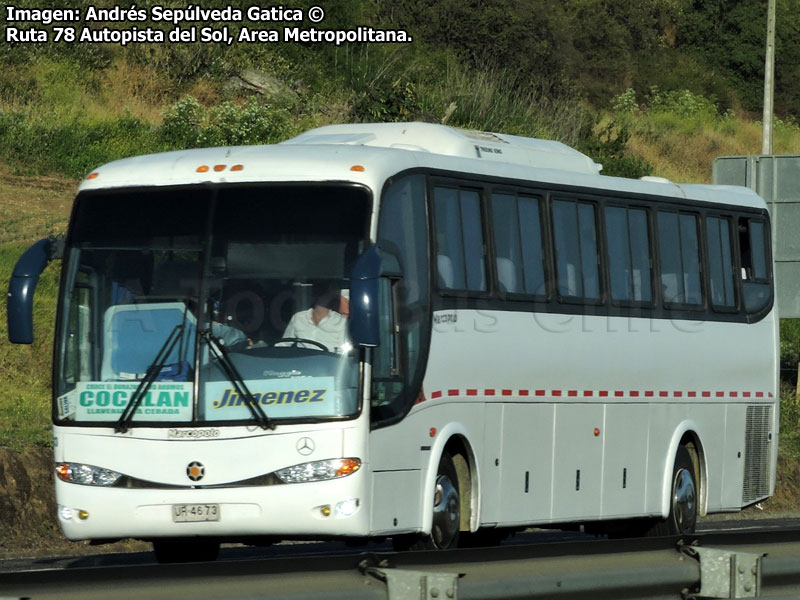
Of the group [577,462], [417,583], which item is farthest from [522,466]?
[417,583]

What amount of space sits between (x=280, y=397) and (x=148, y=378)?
37.0 inches

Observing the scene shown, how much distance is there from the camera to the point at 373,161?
12.5 metres

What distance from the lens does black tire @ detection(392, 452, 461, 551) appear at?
12820mm

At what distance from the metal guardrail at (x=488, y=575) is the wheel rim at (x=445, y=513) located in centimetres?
333

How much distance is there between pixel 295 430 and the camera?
11.7 meters

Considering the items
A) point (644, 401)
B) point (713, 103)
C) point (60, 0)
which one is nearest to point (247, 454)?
point (644, 401)

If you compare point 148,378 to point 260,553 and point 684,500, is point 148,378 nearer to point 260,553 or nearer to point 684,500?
point 260,553

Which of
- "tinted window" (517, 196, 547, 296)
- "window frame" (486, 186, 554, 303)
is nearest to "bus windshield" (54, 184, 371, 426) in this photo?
"window frame" (486, 186, 554, 303)

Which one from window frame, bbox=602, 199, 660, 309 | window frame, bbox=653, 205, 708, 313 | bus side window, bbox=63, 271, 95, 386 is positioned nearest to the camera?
bus side window, bbox=63, 271, 95, 386

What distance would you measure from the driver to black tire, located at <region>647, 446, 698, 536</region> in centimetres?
582

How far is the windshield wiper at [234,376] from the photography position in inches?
460

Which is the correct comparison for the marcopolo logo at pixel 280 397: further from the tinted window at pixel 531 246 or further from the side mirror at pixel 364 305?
the tinted window at pixel 531 246

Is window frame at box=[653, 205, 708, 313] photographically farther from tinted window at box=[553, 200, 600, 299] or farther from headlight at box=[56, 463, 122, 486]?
headlight at box=[56, 463, 122, 486]

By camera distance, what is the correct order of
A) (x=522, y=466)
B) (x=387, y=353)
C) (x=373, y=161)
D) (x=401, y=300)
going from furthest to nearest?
(x=522, y=466) → (x=373, y=161) → (x=401, y=300) → (x=387, y=353)
